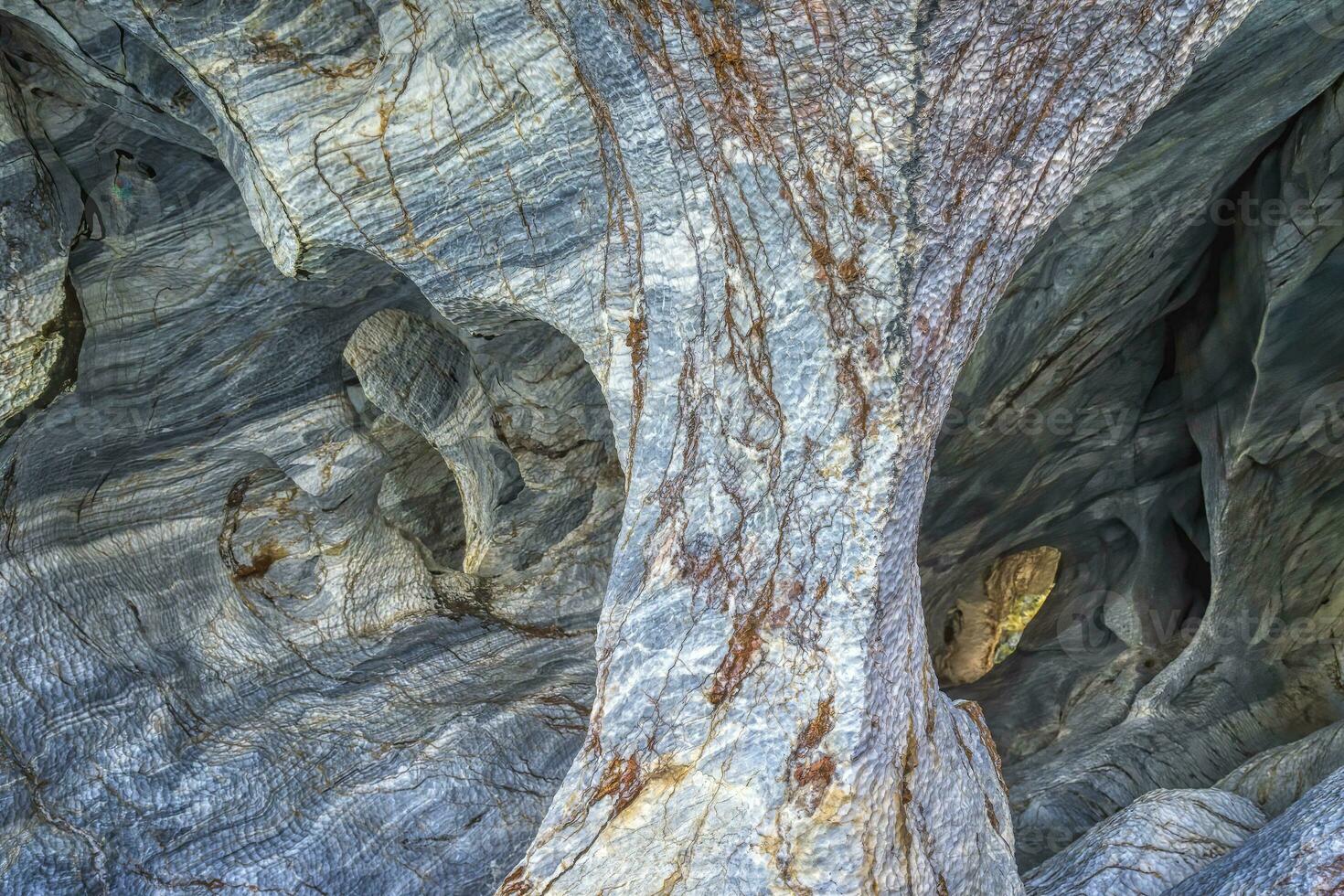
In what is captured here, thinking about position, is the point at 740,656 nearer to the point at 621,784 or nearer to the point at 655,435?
the point at 621,784

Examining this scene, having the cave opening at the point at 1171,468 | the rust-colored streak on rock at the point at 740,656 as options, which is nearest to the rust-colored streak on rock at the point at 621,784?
the rust-colored streak on rock at the point at 740,656

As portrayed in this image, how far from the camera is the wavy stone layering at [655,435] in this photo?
2.65 metres

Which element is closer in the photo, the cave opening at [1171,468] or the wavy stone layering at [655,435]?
the wavy stone layering at [655,435]

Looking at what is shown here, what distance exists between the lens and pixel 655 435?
3.02 m

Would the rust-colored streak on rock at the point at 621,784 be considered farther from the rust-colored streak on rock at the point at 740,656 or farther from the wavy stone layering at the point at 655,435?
the rust-colored streak on rock at the point at 740,656

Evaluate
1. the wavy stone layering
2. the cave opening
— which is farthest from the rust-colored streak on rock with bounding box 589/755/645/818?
the cave opening

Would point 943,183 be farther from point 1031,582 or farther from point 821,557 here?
point 1031,582

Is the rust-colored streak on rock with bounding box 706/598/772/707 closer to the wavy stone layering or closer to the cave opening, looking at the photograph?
the wavy stone layering

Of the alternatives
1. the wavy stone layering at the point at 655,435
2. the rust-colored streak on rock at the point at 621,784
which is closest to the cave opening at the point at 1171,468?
the wavy stone layering at the point at 655,435

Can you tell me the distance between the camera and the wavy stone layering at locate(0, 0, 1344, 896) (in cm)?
→ 265

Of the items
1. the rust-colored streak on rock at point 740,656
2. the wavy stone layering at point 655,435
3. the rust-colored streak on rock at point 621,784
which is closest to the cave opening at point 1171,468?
the wavy stone layering at point 655,435

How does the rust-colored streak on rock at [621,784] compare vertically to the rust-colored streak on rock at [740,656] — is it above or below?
below

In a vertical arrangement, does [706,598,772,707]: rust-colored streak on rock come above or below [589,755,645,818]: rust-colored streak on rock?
above

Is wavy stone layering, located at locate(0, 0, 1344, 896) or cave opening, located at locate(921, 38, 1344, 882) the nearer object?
wavy stone layering, located at locate(0, 0, 1344, 896)
